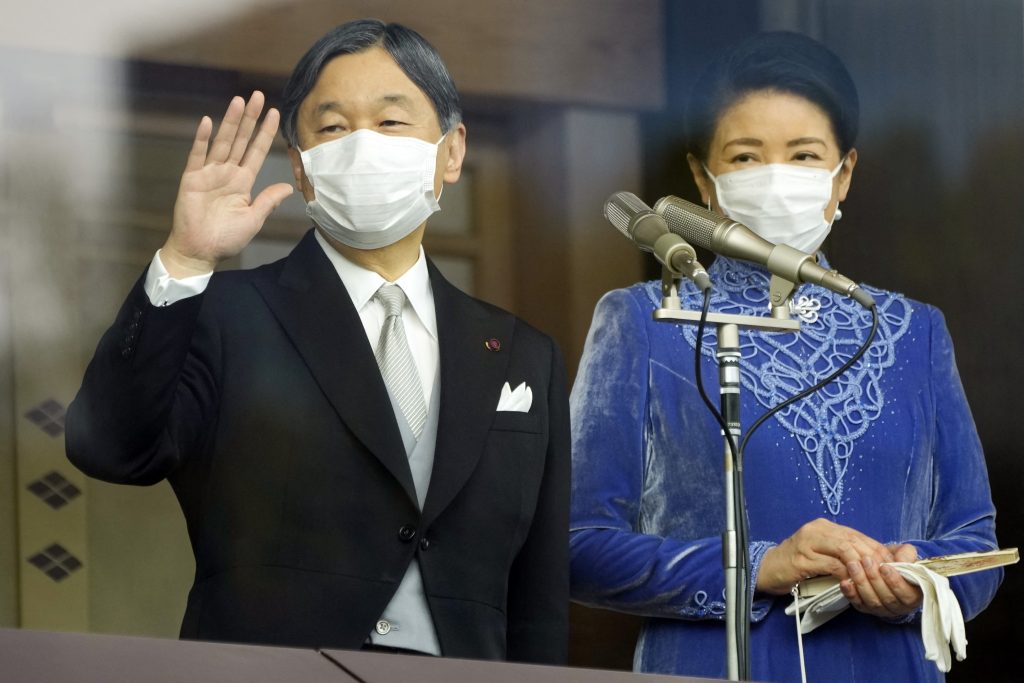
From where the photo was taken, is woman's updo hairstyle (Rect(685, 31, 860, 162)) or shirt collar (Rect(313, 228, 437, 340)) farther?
woman's updo hairstyle (Rect(685, 31, 860, 162))

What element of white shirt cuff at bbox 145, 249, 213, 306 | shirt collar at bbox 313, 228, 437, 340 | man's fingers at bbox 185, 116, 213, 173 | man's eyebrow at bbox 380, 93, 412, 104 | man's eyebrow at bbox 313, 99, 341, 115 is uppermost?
man's eyebrow at bbox 380, 93, 412, 104

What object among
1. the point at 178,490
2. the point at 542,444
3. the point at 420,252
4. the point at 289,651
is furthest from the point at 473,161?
the point at 289,651

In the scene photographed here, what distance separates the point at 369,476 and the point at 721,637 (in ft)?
2.54

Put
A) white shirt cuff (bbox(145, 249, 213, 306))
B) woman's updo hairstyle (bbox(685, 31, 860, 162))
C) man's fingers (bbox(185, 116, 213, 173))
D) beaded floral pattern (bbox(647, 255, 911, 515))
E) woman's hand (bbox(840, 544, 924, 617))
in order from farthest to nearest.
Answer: woman's updo hairstyle (bbox(685, 31, 860, 162)), beaded floral pattern (bbox(647, 255, 911, 515)), woman's hand (bbox(840, 544, 924, 617)), man's fingers (bbox(185, 116, 213, 173)), white shirt cuff (bbox(145, 249, 213, 306))

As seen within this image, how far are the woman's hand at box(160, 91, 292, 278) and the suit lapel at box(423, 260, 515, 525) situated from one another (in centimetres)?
38

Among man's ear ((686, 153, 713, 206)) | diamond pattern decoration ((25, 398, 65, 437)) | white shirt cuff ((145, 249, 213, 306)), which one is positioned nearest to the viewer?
white shirt cuff ((145, 249, 213, 306))

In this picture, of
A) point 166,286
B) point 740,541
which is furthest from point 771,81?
point 166,286

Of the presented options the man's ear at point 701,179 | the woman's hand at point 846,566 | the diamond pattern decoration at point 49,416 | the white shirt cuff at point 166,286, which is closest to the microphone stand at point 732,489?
the woman's hand at point 846,566

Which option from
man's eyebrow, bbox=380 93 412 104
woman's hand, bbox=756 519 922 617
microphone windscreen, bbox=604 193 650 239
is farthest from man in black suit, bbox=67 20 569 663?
woman's hand, bbox=756 519 922 617

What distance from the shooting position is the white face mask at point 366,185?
3.58 metres

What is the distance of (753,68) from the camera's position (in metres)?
4.16

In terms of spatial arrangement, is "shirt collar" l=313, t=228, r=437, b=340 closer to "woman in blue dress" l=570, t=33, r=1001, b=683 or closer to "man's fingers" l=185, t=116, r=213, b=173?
"man's fingers" l=185, t=116, r=213, b=173

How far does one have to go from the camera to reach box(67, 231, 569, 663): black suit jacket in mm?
3402

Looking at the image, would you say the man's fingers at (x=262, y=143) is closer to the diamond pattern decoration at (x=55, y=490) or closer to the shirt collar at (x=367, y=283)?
the shirt collar at (x=367, y=283)
